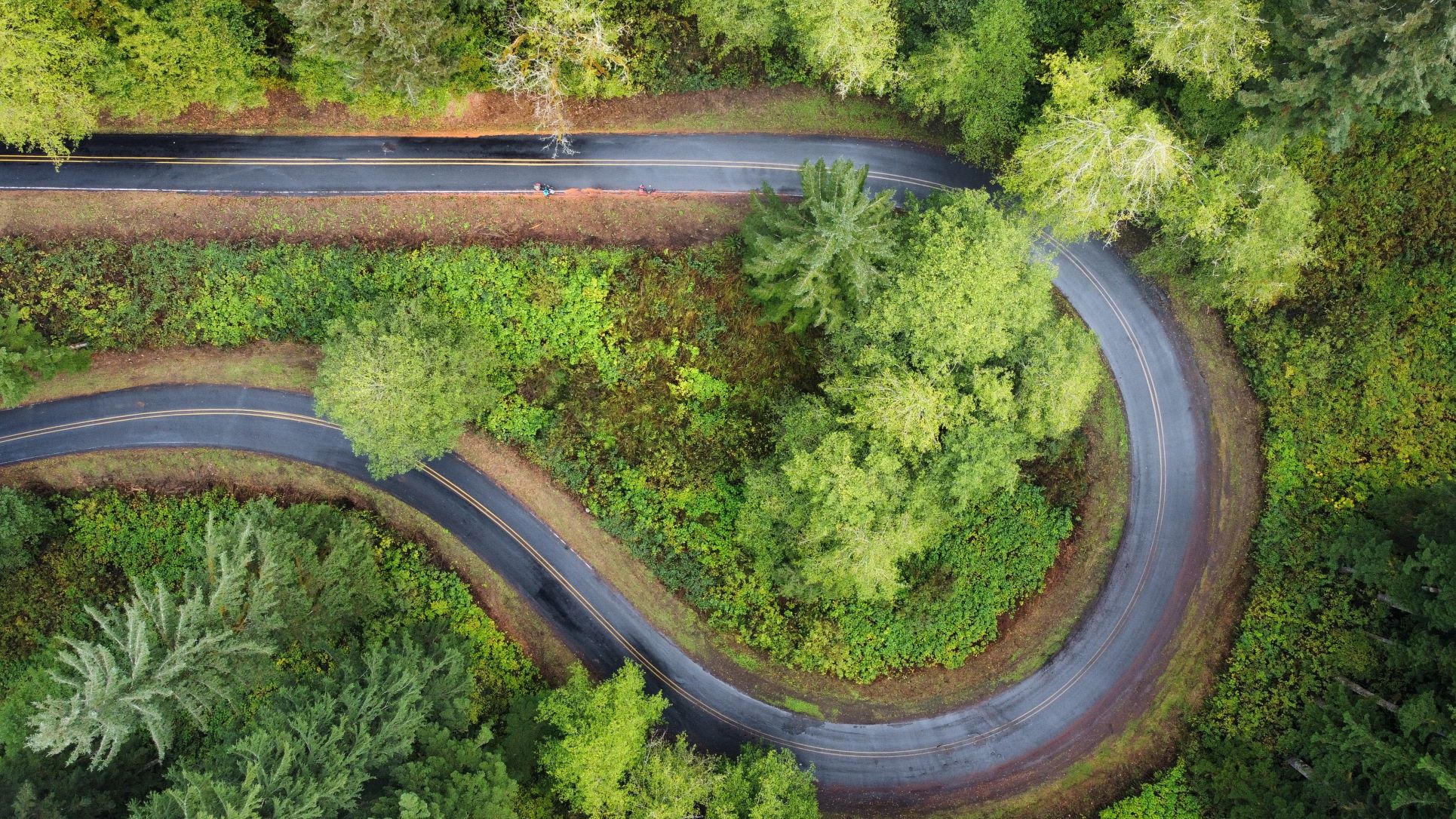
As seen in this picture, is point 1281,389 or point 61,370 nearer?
point 1281,389

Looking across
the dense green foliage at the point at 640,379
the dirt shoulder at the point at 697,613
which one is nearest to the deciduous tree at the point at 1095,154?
the dirt shoulder at the point at 697,613

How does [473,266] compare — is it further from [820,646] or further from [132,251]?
[820,646]

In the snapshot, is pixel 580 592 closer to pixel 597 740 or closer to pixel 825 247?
pixel 597 740

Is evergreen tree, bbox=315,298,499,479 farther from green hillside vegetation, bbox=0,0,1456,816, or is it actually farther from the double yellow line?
the double yellow line

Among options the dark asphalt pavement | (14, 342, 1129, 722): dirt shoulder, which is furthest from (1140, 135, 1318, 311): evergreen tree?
the dark asphalt pavement

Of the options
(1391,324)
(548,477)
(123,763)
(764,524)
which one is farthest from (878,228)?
(123,763)

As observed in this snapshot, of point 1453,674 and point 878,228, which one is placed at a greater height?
point 878,228
